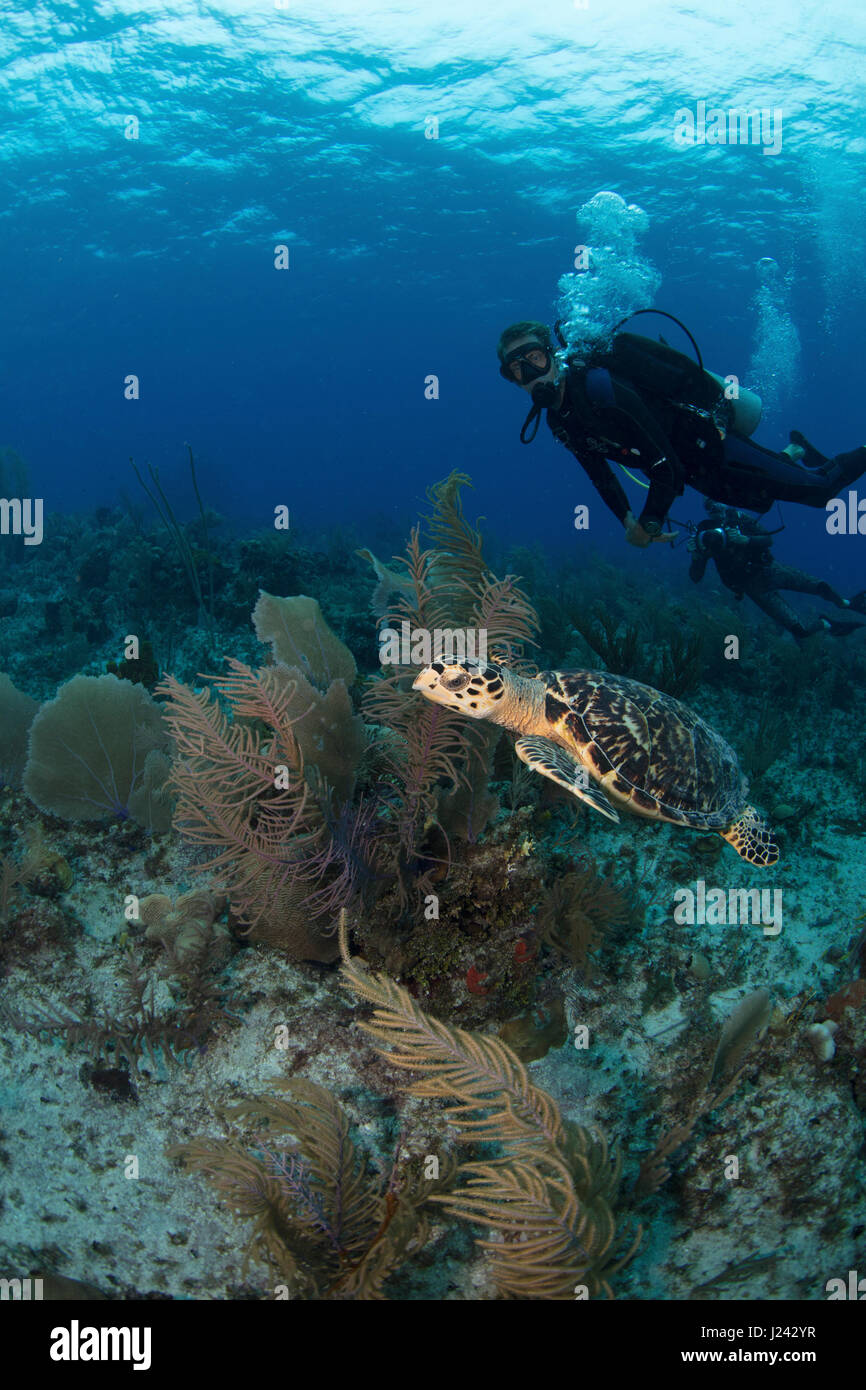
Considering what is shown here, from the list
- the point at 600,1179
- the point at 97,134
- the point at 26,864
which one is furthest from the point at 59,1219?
the point at 97,134

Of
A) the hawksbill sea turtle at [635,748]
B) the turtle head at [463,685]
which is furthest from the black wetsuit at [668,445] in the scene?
the turtle head at [463,685]

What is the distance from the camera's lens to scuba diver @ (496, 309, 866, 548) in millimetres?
5387

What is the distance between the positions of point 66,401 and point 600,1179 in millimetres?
84982

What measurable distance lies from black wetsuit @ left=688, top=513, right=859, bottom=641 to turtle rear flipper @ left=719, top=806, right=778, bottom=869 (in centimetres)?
505

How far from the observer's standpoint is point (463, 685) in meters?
2.87

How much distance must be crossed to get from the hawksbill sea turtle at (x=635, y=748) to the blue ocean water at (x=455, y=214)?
41cm

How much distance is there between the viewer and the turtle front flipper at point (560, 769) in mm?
2771

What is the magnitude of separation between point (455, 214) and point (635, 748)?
33.2 meters

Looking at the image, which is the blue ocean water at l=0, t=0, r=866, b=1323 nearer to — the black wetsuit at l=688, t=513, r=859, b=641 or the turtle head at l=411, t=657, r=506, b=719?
the black wetsuit at l=688, t=513, r=859, b=641

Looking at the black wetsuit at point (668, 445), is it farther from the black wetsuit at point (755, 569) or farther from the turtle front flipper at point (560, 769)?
the turtle front flipper at point (560, 769)

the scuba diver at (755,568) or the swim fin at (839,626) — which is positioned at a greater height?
the scuba diver at (755,568)

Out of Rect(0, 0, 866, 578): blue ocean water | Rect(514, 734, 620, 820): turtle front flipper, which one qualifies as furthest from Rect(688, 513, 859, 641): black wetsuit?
Rect(0, 0, 866, 578): blue ocean water

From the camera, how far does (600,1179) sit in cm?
212

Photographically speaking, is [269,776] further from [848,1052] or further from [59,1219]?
[848,1052]
